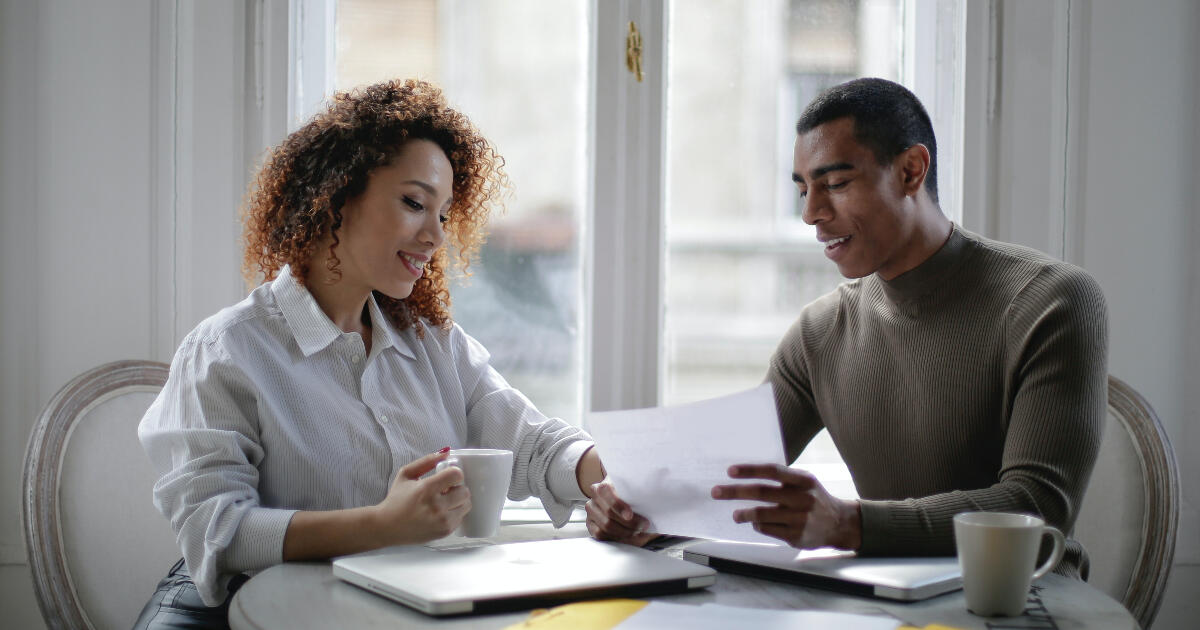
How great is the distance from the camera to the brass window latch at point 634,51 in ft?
7.27

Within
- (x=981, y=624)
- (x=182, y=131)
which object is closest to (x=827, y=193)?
(x=981, y=624)

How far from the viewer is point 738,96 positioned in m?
2.32

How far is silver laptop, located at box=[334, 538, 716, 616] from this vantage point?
0.93m

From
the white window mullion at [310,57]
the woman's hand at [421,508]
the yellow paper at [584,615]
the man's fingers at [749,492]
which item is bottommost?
the yellow paper at [584,615]

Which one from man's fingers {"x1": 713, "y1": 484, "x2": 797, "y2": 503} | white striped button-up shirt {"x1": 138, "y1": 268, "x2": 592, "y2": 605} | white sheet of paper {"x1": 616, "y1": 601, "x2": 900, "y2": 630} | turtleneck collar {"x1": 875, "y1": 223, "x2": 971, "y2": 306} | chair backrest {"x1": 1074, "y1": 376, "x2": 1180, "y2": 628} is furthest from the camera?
chair backrest {"x1": 1074, "y1": 376, "x2": 1180, "y2": 628}

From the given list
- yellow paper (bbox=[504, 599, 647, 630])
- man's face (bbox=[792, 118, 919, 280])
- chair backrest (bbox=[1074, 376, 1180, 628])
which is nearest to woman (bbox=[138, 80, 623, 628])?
yellow paper (bbox=[504, 599, 647, 630])

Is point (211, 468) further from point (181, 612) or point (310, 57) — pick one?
point (310, 57)

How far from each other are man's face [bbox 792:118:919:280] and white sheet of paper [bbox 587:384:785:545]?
0.53 metres

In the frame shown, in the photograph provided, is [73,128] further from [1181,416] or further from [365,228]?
[1181,416]

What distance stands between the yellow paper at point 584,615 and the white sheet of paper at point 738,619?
1cm

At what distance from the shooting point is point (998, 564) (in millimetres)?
918

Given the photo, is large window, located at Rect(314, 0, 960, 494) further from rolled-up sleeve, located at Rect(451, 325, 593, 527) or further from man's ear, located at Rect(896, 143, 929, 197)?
man's ear, located at Rect(896, 143, 929, 197)

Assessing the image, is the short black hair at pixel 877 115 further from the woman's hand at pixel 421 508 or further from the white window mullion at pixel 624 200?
the woman's hand at pixel 421 508

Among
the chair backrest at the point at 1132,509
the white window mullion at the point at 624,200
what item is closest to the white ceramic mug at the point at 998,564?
the chair backrest at the point at 1132,509
